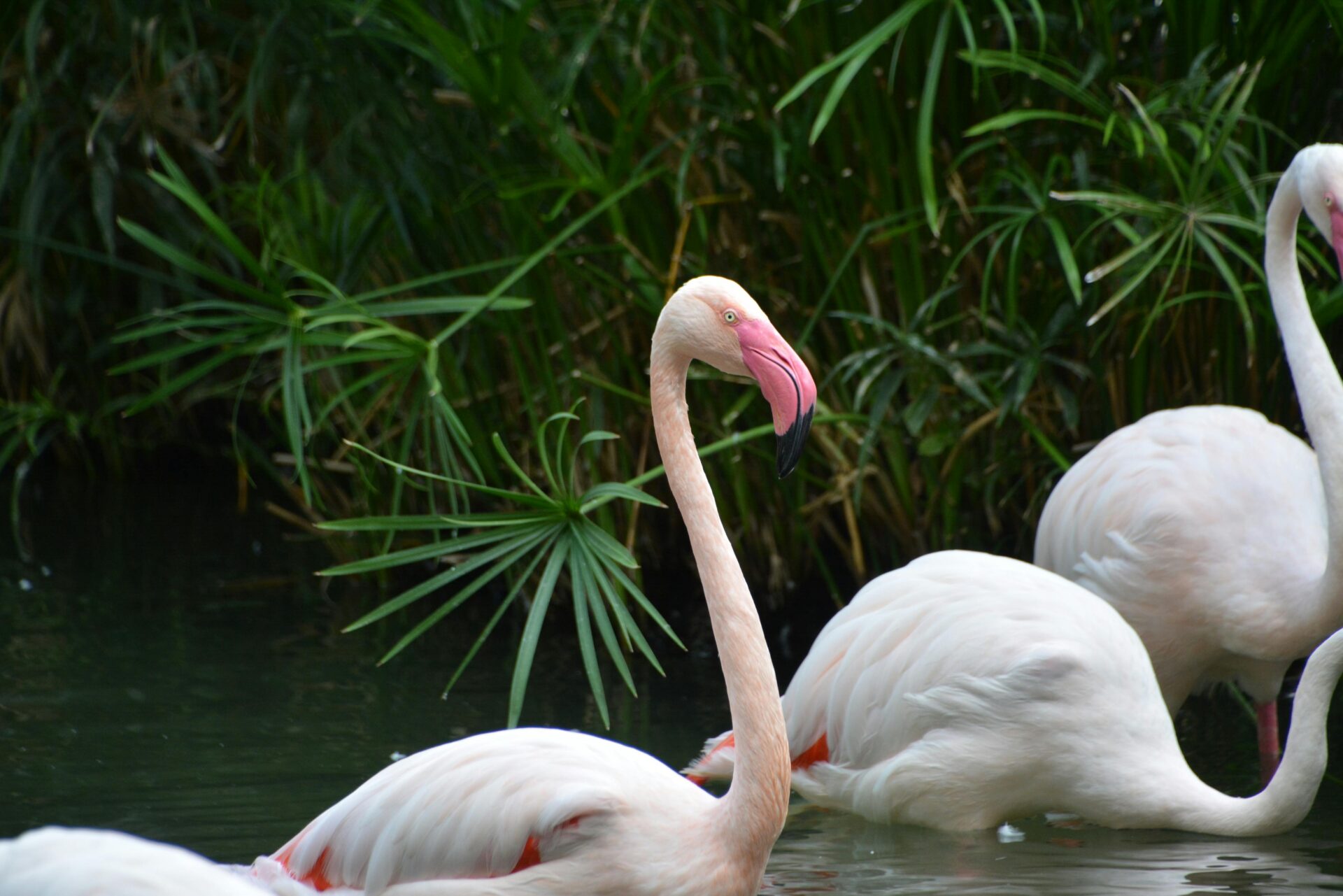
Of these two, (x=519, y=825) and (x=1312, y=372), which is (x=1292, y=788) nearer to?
(x=1312, y=372)

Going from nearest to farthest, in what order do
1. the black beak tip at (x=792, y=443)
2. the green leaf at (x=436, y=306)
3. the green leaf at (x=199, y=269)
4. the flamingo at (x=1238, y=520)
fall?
the black beak tip at (x=792, y=443) → the flamingo at (x=1238, y=520) → the green leaf at (x=199, y=269) → the green leaf at (x=436, y=306)

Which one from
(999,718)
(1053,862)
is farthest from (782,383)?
(1053,862)

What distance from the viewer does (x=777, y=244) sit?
18.0ft

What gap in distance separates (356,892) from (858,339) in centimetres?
288

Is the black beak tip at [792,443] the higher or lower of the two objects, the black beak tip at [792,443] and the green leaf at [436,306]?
the lower

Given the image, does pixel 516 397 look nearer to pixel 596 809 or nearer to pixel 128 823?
pixel 128 823

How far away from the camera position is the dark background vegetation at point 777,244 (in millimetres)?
4582

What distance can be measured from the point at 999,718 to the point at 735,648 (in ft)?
3.46

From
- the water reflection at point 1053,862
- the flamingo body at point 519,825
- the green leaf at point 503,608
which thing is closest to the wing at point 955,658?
the water reflection at point 1053,862

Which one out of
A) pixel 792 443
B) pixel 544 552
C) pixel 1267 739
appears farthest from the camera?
pixel 1267 739

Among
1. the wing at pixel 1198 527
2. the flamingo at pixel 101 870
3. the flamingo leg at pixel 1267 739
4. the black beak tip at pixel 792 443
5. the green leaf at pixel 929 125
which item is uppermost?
the green leaf at pixel 929 125

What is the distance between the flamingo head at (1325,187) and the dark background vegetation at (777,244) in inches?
9.8

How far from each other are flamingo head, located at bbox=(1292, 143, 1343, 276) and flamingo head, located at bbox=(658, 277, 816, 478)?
1.83 m

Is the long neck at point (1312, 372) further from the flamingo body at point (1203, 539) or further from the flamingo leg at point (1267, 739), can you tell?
the flamingo leg at point (1267, 739)
